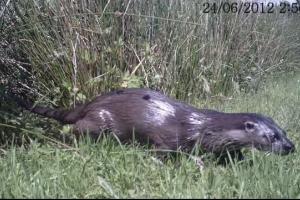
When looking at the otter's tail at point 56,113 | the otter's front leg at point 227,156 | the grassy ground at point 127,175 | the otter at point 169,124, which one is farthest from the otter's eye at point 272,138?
the otter's tail at point 56,113

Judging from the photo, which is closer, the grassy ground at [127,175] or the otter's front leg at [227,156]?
the grassy ground at [127,175]

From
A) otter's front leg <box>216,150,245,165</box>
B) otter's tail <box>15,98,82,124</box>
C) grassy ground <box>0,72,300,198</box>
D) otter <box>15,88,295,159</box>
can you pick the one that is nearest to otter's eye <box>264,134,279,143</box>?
otter <box>15,88,295,159</box>

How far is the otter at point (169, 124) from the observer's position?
139 inches

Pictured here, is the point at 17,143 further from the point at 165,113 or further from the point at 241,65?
the point at 241,65

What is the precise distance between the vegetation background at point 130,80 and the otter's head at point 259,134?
112 mm

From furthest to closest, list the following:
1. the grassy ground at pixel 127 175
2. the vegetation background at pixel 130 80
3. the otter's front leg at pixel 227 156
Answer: the otter's front leg at pixel 227 156, the vegetation background at pixel 130 80, the grassy ground at pixel 127 175

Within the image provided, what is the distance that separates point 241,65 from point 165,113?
12.2 feet

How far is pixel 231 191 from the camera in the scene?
9.21 feet

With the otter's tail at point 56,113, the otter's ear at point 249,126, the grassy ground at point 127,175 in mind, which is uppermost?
the otter's ear at point 249,126

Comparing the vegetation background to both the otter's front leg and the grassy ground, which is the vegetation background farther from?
the otter's front leg

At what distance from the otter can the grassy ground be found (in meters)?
0.13

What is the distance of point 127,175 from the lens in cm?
298

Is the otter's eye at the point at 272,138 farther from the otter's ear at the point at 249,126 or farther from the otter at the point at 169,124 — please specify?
the otter's ear at the point at 249,126

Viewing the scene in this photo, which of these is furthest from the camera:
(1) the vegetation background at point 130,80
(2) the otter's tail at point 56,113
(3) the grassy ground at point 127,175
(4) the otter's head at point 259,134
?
Result: (2) the otter's tail at point 56,113
